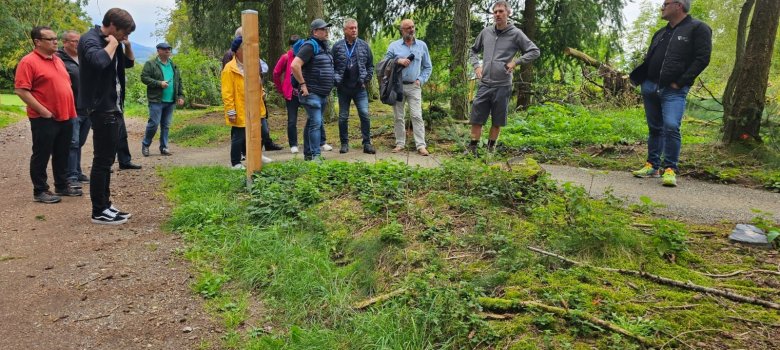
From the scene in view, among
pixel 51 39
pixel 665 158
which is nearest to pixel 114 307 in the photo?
pixel 51 39

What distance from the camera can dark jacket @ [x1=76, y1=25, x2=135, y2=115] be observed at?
471cm

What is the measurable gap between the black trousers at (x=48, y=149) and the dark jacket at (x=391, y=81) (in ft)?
13.1

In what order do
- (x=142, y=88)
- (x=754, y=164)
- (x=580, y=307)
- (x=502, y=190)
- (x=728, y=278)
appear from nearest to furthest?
1. (x=580, y=307)
2. (x=728, y=278)
3. (x=502, y=190)
4. (x=754, y=164)
5. (x=142, y=88)

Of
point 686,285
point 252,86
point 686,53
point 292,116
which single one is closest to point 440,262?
point 686,285

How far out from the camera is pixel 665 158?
233 inches

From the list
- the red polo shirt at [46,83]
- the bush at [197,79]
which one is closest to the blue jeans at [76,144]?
the red polo shirt at [46,83]

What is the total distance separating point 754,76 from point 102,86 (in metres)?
7.26

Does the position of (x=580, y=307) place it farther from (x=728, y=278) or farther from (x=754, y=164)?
(x=754, y=164)

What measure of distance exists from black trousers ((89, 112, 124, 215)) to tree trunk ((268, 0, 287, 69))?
9310 mm

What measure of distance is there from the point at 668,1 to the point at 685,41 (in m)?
0.47

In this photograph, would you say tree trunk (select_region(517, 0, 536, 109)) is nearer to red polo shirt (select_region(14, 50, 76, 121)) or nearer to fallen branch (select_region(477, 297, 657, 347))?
red polo shirt (select_region(14, 50, 76, 121))

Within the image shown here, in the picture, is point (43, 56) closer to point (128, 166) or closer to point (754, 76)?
point (128, 166)

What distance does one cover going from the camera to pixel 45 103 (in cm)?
580

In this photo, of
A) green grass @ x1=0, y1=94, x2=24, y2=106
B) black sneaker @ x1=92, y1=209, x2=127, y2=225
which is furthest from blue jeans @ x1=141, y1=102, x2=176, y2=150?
green grass @ x1=0, y1=94, x2=24, y2=106
